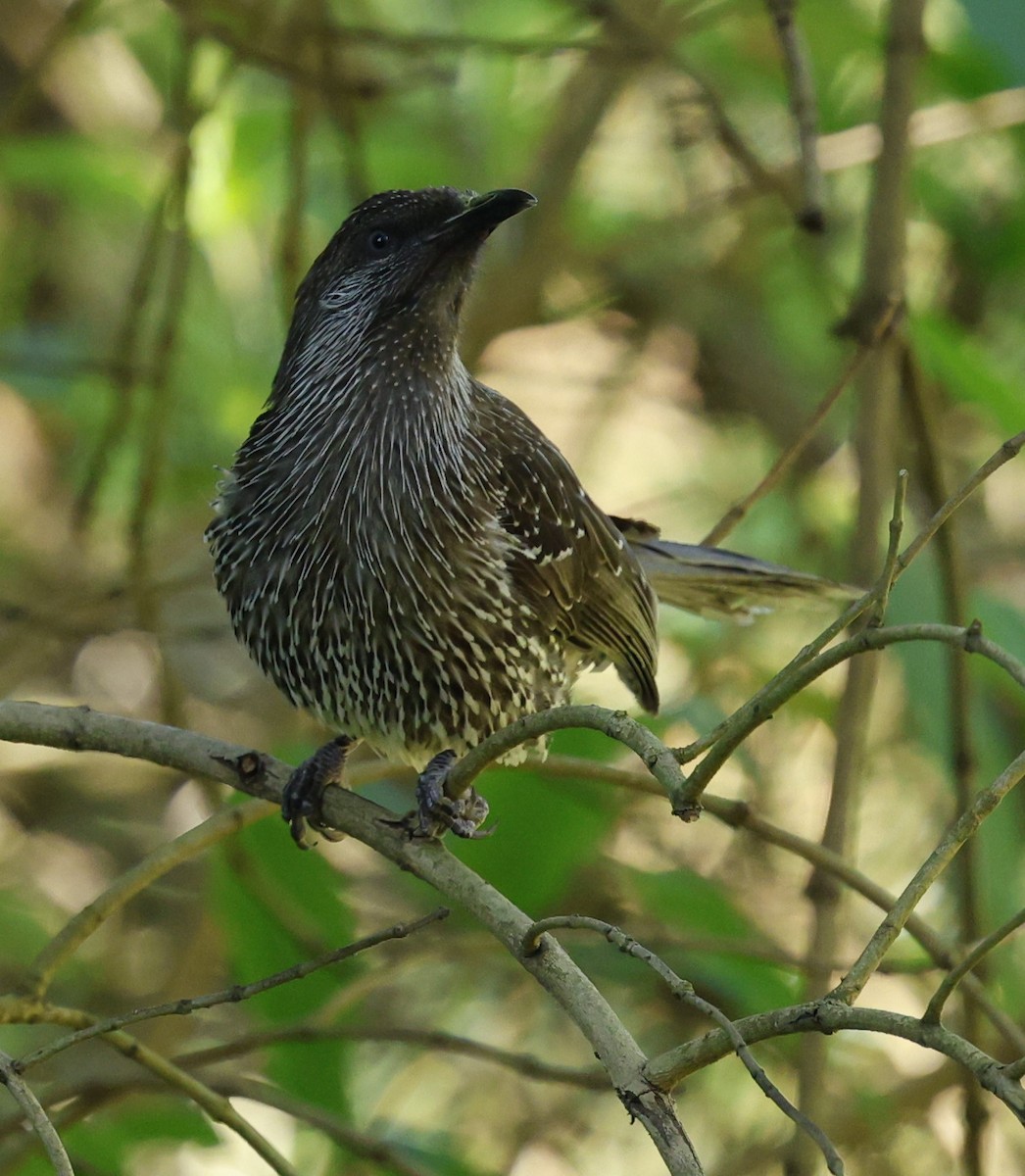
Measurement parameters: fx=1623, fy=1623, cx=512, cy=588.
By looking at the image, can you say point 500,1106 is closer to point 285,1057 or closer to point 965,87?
point 285,1057

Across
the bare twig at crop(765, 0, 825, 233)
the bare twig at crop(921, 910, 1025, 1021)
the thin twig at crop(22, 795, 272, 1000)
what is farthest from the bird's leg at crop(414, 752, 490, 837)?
the bare twig at crop(765, 0, 825, 233)

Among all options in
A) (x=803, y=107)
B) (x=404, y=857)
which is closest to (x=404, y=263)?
(x=803, y=107)

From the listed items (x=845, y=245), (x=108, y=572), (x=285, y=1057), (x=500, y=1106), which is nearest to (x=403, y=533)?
(x=285, y=1057)

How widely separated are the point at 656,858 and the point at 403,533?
253 cm

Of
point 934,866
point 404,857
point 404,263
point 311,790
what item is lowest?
point 934,866

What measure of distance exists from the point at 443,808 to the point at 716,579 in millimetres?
1394

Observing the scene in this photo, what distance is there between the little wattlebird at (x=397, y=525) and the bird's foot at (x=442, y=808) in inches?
0.4

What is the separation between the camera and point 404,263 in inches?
136

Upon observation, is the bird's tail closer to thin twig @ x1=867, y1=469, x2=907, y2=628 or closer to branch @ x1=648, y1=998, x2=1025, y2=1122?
thin twig @ x1=867, y1=469, x2=907, y2=628

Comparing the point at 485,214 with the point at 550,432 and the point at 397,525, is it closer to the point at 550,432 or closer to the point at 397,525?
the point at 397,525

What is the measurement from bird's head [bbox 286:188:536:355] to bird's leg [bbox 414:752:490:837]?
929mm

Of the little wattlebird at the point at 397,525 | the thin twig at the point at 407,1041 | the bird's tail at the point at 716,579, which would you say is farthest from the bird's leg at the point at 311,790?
the bird's tail at the point at 716,579

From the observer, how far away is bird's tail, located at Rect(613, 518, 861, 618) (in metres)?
3.90

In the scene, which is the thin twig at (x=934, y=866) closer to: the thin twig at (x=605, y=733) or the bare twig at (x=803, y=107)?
the thin twig at (x=605, y=733)
